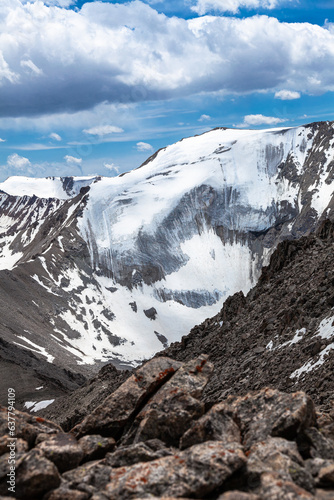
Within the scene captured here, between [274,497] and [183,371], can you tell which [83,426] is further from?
[274,497]

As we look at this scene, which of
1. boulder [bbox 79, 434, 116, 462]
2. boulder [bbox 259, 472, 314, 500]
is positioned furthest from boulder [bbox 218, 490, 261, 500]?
boulder [bbox 79, 434, 116, 462]

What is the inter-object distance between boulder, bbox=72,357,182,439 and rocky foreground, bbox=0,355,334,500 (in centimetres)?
3

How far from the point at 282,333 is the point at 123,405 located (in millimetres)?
23151

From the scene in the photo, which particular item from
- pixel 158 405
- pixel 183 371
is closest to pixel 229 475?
pixel 158 405

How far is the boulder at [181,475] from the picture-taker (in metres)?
9.77

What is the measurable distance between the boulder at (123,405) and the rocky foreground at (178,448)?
3 centimetres

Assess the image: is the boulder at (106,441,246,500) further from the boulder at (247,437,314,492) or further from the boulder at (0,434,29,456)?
the boulder at (0,434,29,456)

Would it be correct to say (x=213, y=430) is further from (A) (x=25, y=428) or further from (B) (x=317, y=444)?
(A) (x=25, y=428)

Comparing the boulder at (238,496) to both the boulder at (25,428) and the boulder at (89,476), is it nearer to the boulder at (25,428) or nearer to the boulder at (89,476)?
the boulder at (89,476)

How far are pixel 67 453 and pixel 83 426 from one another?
3.00m

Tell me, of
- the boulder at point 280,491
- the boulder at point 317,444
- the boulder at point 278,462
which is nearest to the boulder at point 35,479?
the boulder at point 278,462

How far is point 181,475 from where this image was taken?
33.0ft

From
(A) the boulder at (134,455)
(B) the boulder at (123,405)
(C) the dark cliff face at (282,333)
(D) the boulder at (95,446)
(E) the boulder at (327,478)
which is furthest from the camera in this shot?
(C) the dark cliff face at (282,333)

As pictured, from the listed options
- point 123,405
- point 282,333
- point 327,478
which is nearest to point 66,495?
point 123,405
